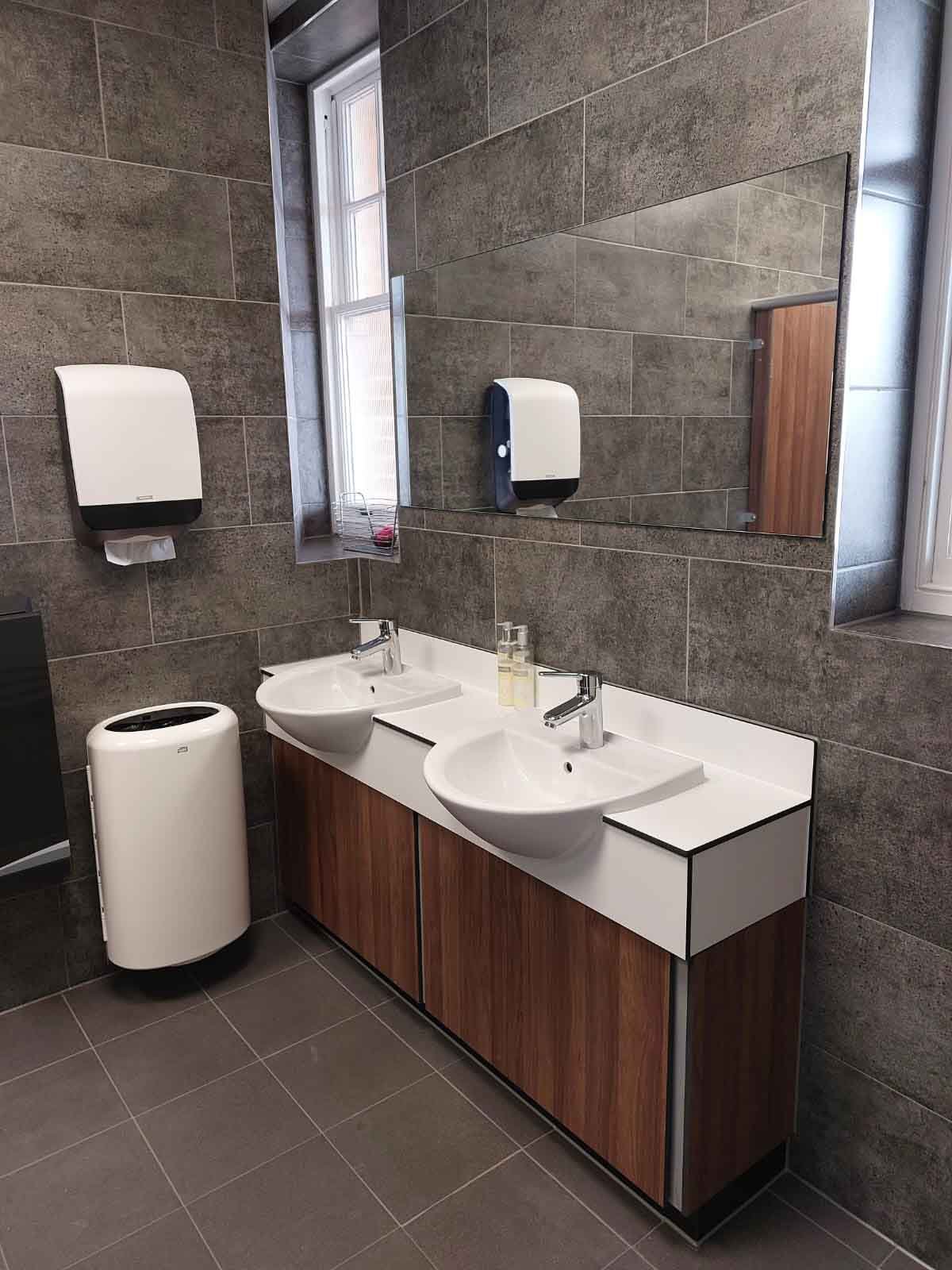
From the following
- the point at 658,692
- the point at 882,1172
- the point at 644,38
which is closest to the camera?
the point at 882,1172

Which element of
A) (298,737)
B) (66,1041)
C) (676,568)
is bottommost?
(66,1041)

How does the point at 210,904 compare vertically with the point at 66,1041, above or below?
above

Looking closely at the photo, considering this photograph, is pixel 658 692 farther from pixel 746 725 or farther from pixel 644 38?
pixel 644 38

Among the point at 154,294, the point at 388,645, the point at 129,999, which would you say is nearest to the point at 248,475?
the point at 154,294

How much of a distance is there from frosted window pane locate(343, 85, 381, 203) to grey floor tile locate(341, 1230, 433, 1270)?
3135 millimetres

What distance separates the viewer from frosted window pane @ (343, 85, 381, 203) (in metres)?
3.28

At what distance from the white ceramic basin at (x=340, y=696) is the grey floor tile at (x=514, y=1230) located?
103cm

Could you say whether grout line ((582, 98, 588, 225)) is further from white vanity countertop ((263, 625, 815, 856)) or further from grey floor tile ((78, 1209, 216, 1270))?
grey floor tile ((78, 1209, 216, 1270))

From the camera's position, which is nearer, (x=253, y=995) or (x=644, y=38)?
(x=644, y=38)

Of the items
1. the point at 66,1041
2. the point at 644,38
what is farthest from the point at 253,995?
the point at 644,38

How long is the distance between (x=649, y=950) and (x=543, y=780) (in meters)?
0.46

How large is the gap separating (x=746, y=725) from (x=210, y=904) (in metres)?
1.51

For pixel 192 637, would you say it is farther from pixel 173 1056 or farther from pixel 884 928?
pixel 884 928

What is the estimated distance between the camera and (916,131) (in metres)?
1.63
